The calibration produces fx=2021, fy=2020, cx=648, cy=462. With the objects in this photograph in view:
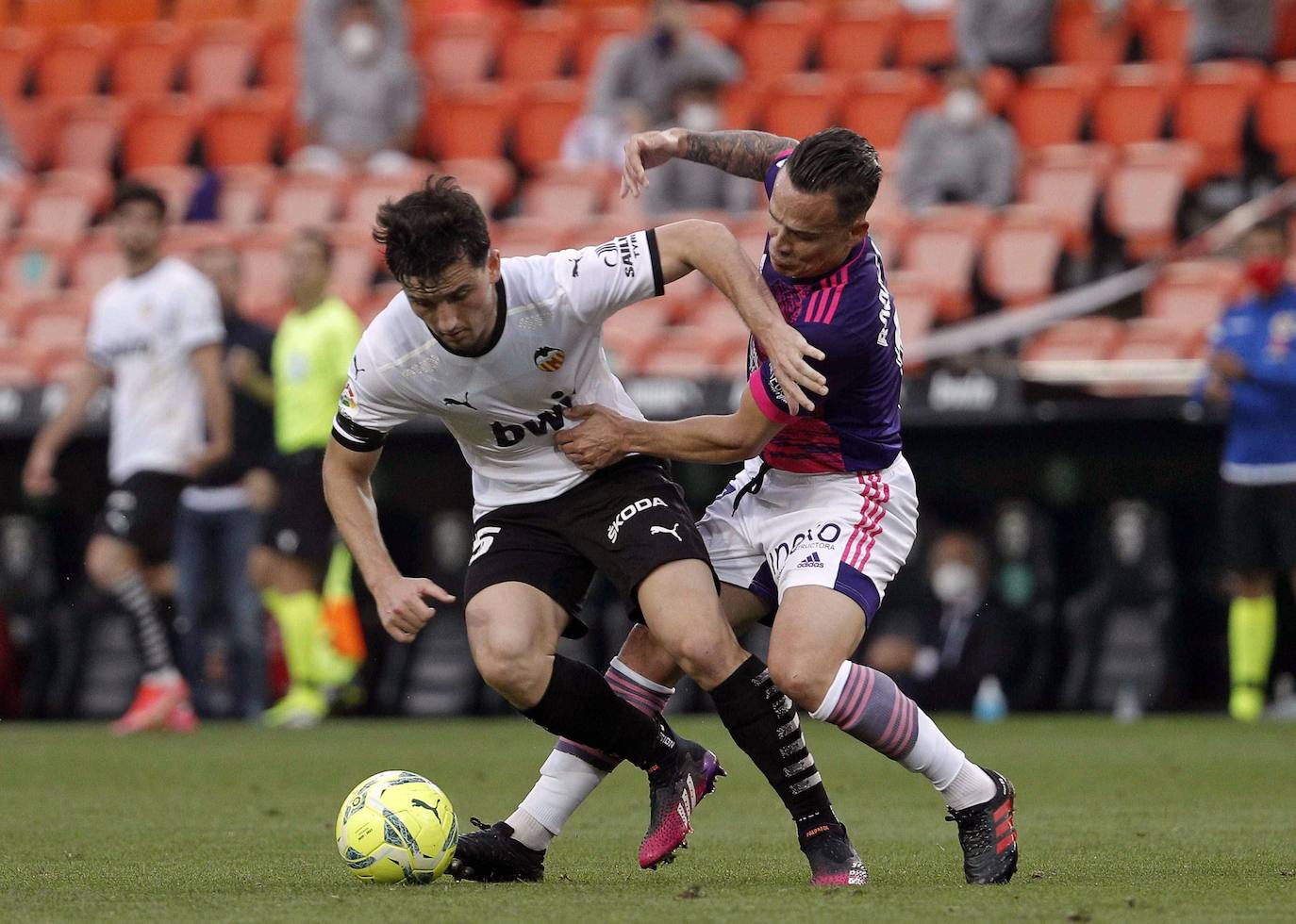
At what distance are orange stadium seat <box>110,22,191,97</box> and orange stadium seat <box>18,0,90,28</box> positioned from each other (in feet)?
5.20

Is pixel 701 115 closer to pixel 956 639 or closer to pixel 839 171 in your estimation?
pixel 956 639

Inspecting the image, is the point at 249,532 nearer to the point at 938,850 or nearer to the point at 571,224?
the point at 571,224

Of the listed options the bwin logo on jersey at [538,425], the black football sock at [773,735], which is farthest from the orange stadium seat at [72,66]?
the black football sock at [773,735]

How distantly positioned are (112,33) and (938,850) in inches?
510

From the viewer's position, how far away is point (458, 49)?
1512cm

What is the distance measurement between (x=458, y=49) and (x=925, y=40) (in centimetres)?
352

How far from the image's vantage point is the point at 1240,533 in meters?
9.54

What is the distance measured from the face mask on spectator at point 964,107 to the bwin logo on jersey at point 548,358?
749cm

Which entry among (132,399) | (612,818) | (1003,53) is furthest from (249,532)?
(1003,53)

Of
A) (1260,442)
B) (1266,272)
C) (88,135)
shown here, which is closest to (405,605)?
(1260,442)

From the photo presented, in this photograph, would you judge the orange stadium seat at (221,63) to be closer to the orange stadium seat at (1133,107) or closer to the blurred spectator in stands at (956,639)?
the orange stadium seat at (1133,107)

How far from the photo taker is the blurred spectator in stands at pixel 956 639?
10.4m

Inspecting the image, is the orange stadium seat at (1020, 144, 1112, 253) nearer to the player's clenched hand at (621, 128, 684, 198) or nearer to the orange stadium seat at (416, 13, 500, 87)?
the orange stadium seat at (416, 13, 500, 87)

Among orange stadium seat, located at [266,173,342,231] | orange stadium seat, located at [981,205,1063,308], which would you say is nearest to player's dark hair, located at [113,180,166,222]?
orange stadium seat, located at [266,173,342,231]
